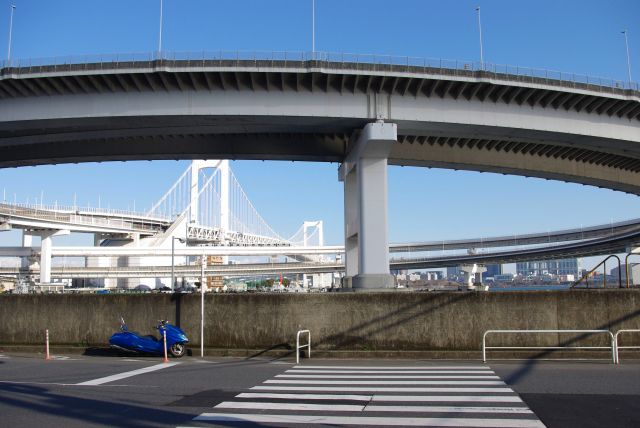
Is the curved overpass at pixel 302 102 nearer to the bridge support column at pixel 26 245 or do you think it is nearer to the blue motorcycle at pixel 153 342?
the blue motorcycle at pixel 153 342

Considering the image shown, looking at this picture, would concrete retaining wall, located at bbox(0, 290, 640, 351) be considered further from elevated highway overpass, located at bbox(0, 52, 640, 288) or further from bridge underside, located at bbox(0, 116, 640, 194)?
bridge underside, located at bbox(0, 116, 640, 194)

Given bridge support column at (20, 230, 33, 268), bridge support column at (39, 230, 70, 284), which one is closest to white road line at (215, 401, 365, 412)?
bridge support column at (39, 230, 70, 284)

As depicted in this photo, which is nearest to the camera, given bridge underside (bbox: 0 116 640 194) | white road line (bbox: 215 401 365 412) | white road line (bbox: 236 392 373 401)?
white road line (bbox: 215 401 365 412)

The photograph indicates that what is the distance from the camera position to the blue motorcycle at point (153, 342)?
706 inches

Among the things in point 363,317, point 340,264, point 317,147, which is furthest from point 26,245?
point 363,317

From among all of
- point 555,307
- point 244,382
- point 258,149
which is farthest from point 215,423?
point 258,149

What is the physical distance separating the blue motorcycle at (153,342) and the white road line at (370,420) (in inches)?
381

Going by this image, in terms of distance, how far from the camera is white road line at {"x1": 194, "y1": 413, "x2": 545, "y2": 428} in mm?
8352

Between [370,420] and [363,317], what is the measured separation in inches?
412

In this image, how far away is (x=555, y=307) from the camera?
A: 728 inches

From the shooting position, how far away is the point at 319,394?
11.0m

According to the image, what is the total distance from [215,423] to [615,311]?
14665 millimetres

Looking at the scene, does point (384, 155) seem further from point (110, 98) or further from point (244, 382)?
point (244, 382)

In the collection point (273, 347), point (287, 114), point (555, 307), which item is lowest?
point (273, 347)
